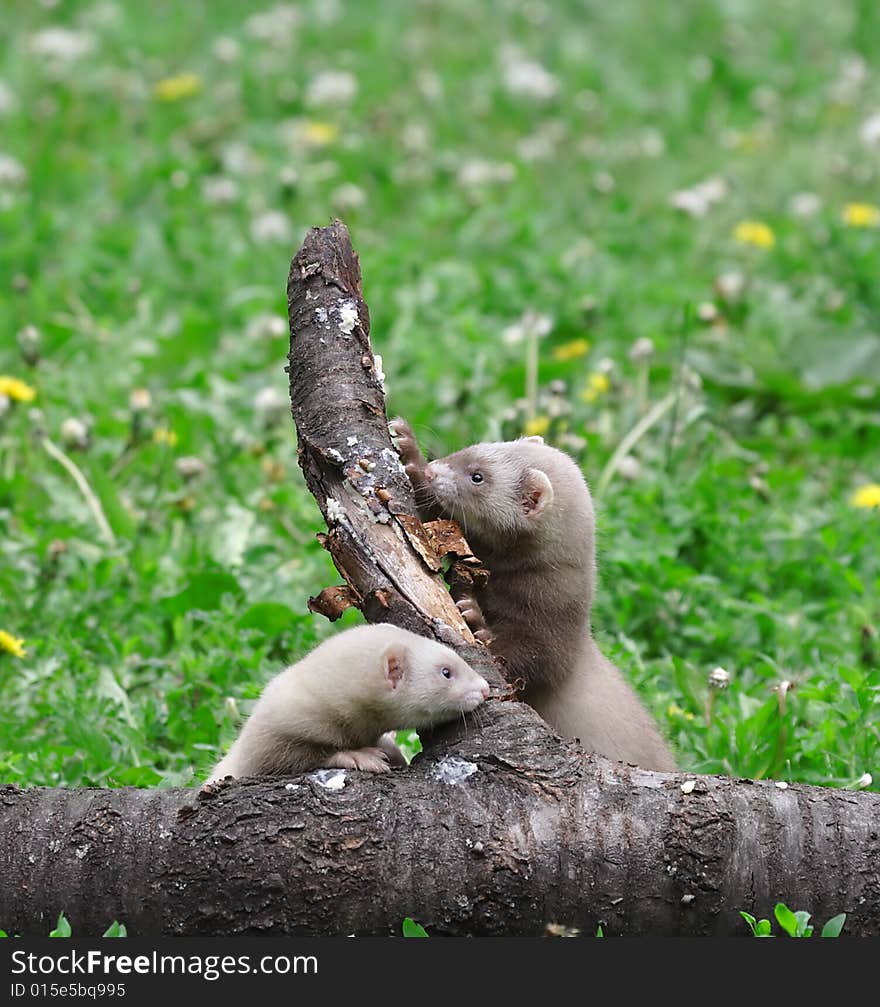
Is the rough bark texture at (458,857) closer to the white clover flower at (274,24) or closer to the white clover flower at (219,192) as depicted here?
the white clover flower at (219,192)

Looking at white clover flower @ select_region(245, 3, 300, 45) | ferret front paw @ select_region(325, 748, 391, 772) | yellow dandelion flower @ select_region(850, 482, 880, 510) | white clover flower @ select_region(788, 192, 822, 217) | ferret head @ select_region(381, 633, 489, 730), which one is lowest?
ferret front paw @ select_region(325, 748, 391, 772)

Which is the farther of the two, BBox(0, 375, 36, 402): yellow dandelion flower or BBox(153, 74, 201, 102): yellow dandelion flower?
BBox(153, 74, 201, 102): yellow dandelion flower

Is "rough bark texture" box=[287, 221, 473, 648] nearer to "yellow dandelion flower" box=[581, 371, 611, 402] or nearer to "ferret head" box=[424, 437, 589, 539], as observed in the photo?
"ferret head" box=[424, 437, 589, 539]

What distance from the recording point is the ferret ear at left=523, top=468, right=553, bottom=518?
4.65 metres

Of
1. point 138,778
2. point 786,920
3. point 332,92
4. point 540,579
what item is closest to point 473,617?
point 540,579

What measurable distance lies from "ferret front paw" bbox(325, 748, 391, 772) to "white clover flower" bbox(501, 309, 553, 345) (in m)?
3.45

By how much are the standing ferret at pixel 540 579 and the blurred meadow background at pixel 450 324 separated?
1.27ft

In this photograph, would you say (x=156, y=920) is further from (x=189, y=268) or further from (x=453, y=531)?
(x=189, y=268)

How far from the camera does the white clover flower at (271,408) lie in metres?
6.84

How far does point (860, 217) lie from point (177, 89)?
4.58 metres

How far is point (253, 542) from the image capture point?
609 cm

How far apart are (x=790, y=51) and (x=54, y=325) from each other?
690cm

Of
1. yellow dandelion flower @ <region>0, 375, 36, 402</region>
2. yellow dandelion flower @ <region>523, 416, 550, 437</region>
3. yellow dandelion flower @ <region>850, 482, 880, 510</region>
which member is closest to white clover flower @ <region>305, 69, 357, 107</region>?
yellow dandelion flower @ <region>0, 375, 36, 402</region>

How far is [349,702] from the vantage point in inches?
156
